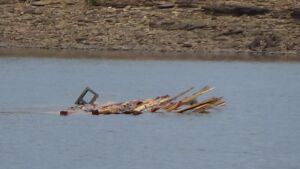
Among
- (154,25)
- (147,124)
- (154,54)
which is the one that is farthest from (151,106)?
(154,25)

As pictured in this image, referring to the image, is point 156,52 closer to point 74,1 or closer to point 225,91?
point 74,1

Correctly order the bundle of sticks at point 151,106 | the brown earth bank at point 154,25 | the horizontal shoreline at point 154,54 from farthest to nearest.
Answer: the brown earth bank at point 154,25 < the horizontal shoreline at point 154,54 < the bundle of sticks at point 151,106

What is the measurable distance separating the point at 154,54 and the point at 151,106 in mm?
19830

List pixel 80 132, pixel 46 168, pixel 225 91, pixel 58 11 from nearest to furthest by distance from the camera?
pixel 46 168, pixel 80 132, pixel 225 91, pixel 58 11

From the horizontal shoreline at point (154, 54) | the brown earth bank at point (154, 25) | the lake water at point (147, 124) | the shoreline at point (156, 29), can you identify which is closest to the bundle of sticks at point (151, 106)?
the lake water at point (147, 124)

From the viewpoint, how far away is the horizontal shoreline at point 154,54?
5328cm

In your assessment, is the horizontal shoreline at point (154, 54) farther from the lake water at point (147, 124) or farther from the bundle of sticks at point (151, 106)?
the bundle of sticks at point (151, 106)

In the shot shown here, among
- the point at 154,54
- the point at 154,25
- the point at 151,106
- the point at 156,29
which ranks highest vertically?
the point at 151,106

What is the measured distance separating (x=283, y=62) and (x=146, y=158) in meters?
24.4

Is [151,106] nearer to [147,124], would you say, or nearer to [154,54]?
[147,124]

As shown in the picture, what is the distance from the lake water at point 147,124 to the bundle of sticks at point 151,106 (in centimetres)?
32

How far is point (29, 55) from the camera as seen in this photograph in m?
53.4

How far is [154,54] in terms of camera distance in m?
54.8

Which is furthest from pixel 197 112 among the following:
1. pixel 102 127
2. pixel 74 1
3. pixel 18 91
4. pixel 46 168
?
pixel 74 1
